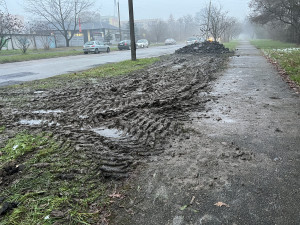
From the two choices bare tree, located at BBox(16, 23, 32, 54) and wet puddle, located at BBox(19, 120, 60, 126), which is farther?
bare tree, located at BBox(16, 23, 32, 54)

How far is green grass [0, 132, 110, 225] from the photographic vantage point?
238 cm

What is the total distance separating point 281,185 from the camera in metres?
2.79

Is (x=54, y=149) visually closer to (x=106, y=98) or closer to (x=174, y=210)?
(x=174, y=210)

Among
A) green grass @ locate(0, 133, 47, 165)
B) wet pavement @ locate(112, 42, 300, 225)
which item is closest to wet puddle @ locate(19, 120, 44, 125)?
green grass @ locate(0, 133, 47, 165)

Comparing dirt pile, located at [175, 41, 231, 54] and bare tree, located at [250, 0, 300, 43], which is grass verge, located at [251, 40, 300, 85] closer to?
dirt pile, located at [175, 41, 231, 54]

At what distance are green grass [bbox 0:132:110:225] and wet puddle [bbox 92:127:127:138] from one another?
31.1 inches

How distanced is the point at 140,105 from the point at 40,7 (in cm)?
4865

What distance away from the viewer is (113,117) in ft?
17.0

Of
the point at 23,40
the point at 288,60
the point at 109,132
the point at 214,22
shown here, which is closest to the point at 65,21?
the point at 23,40

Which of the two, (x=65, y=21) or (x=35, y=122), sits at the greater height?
(x=65, y=21)

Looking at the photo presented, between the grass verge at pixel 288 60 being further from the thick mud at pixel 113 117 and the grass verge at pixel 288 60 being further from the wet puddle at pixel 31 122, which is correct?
the wet puddle at pixel 31 122

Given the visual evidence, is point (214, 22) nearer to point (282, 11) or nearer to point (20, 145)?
point (282, 11)

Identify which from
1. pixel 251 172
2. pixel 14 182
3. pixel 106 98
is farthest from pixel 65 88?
pixel 251 172

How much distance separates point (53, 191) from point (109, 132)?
1789mm
